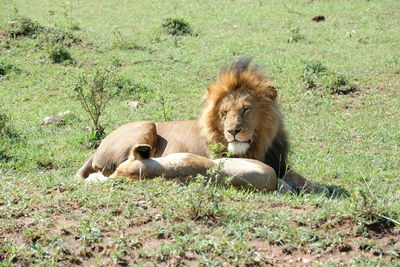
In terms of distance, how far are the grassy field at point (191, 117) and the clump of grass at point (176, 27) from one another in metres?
0.15

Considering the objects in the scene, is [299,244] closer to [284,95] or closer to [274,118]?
[274,118]

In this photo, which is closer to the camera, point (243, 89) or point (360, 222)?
point (360, 222)

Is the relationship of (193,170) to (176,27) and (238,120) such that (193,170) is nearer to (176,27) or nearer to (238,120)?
(238,120)

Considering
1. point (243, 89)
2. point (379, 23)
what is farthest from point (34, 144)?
point (379, 23)

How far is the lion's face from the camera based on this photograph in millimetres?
5609

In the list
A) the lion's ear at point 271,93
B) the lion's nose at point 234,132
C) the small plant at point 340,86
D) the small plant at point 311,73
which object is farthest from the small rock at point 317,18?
the lion's nose at point 234,132

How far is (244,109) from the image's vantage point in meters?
5.73

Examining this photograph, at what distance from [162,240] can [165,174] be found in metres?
1.08

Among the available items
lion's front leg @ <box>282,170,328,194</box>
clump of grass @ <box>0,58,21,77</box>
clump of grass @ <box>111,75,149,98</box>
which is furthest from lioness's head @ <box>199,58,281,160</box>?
clump of grass @ <box>0,58,21,77</box>

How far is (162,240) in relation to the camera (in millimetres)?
3811

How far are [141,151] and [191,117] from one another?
393 centimetres

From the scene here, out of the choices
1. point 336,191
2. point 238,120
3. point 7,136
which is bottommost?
point 7,136

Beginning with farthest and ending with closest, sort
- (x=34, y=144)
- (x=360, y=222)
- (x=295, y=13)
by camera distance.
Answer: (x=295, y=13)
(x=34, y=144)
(x=360, y=222)

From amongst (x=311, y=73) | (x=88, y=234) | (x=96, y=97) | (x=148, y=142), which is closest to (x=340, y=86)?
(x=311, y=73)
